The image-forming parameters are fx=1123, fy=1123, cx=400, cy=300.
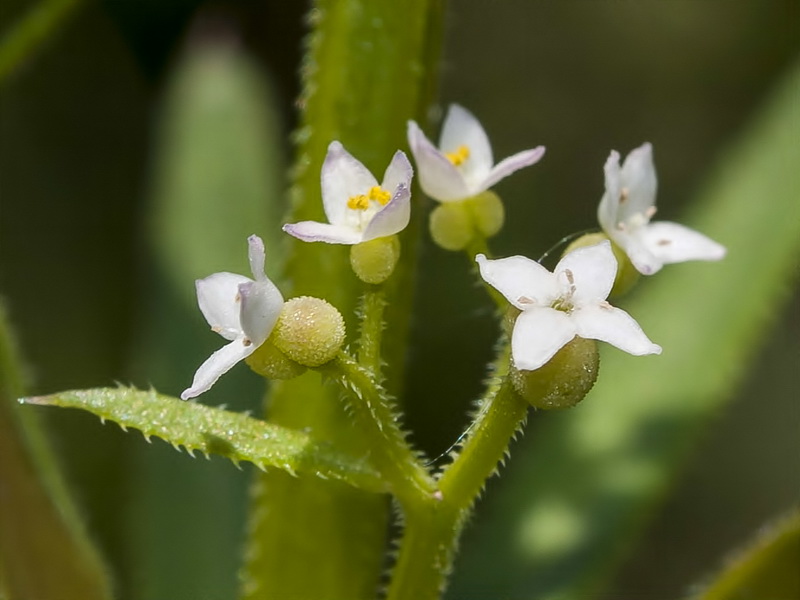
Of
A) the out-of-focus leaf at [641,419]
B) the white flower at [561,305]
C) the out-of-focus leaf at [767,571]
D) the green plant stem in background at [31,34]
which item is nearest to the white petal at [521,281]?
the white flower at [561,305]

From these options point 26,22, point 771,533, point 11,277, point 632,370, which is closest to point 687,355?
point 632,370

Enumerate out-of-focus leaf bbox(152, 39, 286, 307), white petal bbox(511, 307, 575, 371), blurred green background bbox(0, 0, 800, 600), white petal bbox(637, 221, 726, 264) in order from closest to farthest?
white petal bbox(511, 307, 575, 371), white petal bbox(637, 221, 726, 264), blurred green background bbox(0, 0, 800, 600), out-of-focus leaf bbox(152, 39, 286, 307)

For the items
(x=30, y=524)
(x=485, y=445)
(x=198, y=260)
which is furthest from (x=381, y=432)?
(x=198, y=260)

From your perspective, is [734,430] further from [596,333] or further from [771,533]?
[596,333]

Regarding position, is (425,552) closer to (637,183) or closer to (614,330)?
(614,330)

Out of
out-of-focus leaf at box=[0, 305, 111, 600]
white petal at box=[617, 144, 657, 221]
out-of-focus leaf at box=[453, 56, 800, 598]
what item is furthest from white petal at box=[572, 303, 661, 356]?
out-of-focus leaf at box=[453, 56, 800, 598]

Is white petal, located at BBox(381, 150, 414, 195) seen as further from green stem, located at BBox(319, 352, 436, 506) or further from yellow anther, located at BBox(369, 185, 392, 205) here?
green stem, located at BBox(319, 352, 436, 506)
